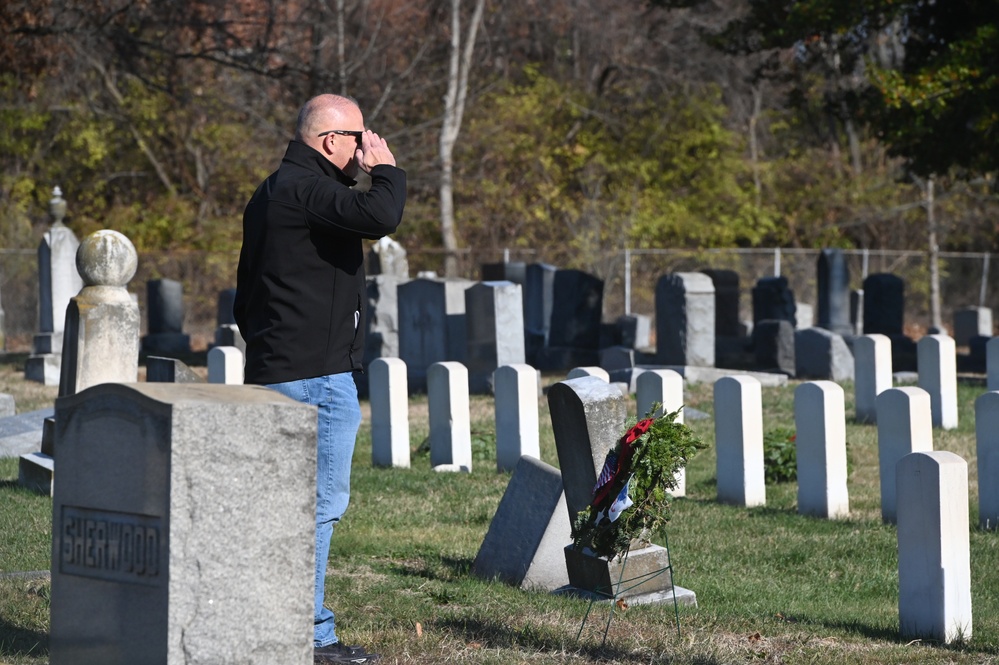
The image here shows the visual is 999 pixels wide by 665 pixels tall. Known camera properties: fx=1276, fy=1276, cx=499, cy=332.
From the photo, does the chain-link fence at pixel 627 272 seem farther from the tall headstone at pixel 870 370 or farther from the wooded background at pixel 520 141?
the tall headstone at pixel 870 370

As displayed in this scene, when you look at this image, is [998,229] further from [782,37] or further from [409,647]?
[409,647]

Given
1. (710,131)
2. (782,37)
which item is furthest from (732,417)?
(710,131)

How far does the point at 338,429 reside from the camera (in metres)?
4.44

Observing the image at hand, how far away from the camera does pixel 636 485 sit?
496 cm

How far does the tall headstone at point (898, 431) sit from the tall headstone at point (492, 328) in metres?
7.15

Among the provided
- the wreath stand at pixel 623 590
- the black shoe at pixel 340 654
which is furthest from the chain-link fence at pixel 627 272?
the black shoe at pixel 340 654

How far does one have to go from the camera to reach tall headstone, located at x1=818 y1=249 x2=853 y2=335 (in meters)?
21.4

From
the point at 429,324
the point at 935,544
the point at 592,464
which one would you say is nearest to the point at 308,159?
the point at 592,464

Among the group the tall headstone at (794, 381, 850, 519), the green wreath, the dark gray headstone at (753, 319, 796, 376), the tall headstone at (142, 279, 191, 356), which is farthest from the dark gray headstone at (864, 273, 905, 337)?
the green wreath

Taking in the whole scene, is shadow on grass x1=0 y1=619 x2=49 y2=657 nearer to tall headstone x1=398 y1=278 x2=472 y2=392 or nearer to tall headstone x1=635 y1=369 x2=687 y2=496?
tall headstone x1=635 y1=369 x2=687 y2=496

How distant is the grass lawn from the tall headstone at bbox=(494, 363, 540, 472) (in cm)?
26

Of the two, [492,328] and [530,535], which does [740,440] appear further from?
[492,328]

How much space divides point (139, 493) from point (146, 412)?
0.22 m

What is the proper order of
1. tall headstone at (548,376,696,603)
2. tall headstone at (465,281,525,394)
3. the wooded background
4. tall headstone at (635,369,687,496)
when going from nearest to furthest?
tall headstone at (548,376,696,603), tall headstone at (635,369,687,496), tall headstone at (465,281,525,394), the wooded background
